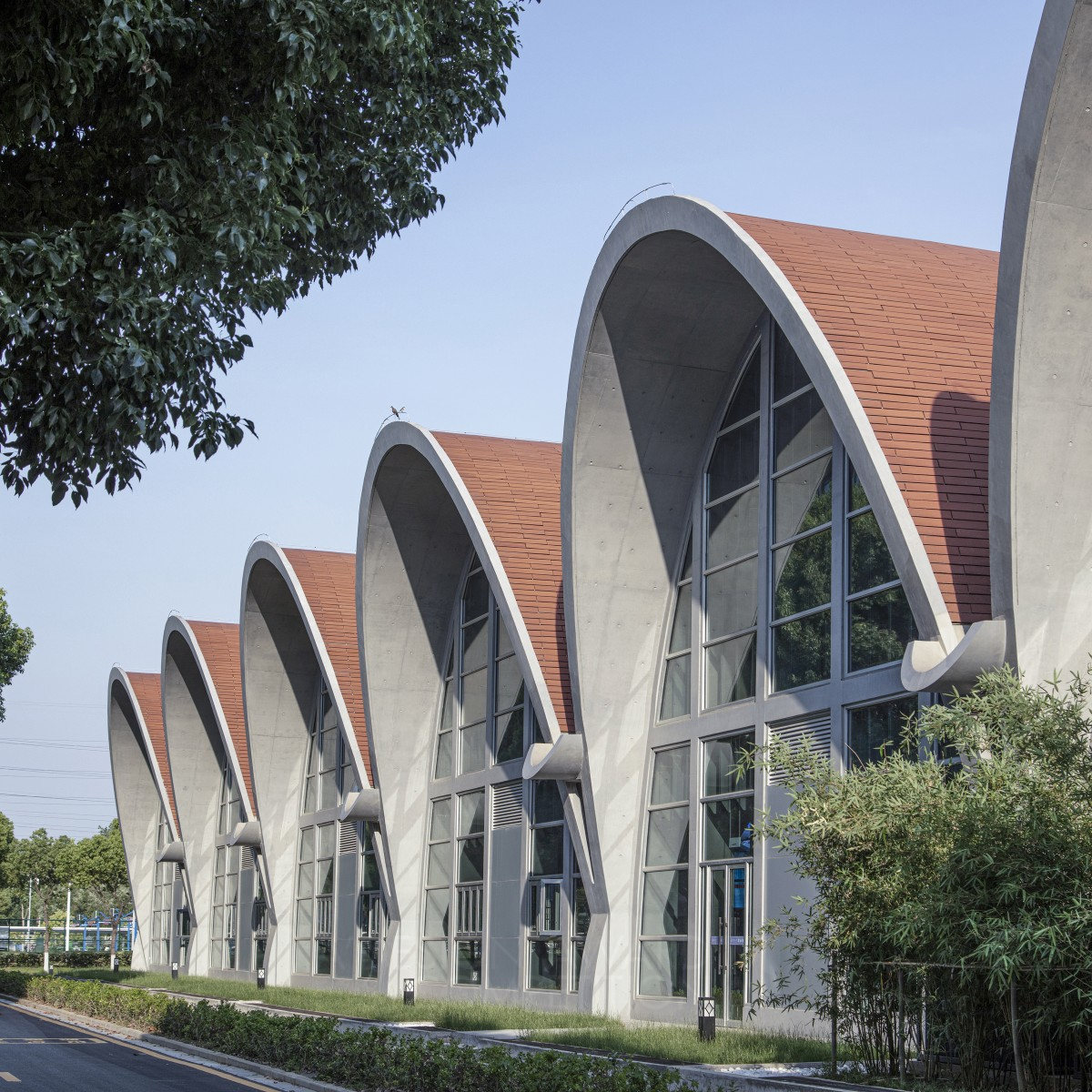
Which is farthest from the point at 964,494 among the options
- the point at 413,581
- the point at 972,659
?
the point at 413,581

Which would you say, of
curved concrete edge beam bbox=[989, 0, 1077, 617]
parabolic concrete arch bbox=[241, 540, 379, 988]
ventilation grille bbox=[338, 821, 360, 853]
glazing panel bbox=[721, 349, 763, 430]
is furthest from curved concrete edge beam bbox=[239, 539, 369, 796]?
curved concrete edge beam bbox=[989, 0, 1077, 617]

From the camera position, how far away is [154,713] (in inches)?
2389

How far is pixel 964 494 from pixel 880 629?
7.76ft

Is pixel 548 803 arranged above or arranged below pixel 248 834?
above

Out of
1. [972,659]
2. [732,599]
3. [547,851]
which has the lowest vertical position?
[547,851]

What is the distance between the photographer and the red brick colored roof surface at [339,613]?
3953 cm

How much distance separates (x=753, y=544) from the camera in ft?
79.3

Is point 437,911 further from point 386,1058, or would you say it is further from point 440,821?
point 386,1058

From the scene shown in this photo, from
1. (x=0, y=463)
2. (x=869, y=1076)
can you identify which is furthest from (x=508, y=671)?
(x=0, y=463)

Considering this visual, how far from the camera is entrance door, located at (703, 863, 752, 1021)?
73.8 ft

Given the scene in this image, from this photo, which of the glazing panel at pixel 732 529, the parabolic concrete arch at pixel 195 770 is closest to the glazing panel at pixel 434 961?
the glazing panel at pixel 732 529

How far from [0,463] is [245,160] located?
2.68 m

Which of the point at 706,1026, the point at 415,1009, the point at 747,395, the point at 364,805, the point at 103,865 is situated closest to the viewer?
the point at 706,1026

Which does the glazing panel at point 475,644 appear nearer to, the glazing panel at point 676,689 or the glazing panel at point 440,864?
the glazing panel at point 440,864
